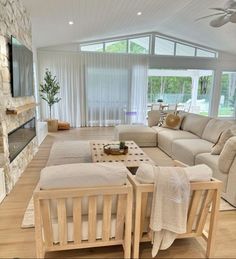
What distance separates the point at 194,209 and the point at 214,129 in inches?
98.5

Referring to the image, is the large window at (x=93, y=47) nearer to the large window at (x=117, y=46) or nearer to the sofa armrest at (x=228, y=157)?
the large window at (x=117, y=46)

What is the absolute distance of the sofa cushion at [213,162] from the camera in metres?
2.71

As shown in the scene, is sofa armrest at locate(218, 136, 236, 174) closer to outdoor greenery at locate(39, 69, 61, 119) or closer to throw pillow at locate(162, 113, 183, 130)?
throw pillow at locate(162, 113, 183, 130)

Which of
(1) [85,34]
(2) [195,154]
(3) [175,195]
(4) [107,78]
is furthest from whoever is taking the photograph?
(4) [107,78]

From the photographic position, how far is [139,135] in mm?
4691

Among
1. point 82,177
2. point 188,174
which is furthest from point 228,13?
point 82,177

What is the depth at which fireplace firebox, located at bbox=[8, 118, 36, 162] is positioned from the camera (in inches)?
120

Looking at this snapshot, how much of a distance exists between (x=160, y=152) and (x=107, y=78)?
156 inches

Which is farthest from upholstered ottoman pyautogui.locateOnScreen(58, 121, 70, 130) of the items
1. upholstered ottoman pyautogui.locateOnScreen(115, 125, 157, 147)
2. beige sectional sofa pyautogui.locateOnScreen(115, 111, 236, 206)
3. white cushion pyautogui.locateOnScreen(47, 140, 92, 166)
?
white cushion pyautogui.locateOnScreen(47, 140, 92, 166)

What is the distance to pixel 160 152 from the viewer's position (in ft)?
14.6

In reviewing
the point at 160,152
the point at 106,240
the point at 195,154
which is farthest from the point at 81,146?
the point at 106,240

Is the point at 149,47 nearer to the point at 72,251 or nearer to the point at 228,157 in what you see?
the point at 228,157

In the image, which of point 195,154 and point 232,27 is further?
point 232,27

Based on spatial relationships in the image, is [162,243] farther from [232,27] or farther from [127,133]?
[232,27]
